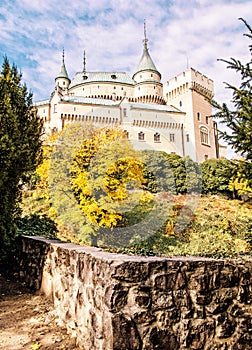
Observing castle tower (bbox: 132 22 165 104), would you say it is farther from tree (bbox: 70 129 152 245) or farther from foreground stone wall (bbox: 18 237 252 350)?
foreground stone wall (bbox: 18 237 252 350)

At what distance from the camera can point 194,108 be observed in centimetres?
4738

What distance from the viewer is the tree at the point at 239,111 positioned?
4.85 meters

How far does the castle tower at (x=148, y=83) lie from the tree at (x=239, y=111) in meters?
44.2

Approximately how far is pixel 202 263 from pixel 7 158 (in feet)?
12.5

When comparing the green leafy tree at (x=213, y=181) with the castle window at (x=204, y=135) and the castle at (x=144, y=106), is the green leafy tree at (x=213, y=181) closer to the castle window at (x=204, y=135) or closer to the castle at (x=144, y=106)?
the castle at (x=144, y=106)

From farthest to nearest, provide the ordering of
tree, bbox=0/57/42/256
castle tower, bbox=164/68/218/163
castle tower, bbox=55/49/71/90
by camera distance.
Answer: castle tower, bbox=55/49/71/90, castle tower, bbox=164/68/218/163, tree, bbox=0/57/42/256

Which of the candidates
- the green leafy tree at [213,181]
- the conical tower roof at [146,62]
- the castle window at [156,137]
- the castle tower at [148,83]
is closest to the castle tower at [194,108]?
the castle tower at [148,83]

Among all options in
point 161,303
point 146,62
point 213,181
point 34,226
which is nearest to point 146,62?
point 146,62

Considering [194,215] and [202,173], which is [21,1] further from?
[202,173]

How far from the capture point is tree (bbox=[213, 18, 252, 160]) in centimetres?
485

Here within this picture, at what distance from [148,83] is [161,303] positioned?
159 ft

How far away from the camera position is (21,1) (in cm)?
671

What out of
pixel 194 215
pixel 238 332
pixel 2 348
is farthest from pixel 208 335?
pixel 194 215

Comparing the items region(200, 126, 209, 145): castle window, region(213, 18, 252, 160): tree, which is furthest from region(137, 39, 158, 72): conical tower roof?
region(213, 18, 252, 160): tree
